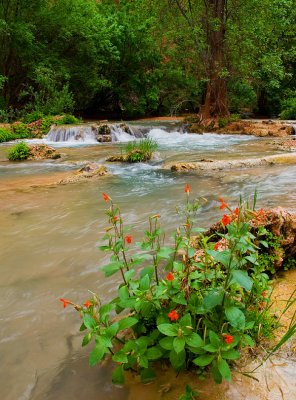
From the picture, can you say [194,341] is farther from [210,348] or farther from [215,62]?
[215,62]

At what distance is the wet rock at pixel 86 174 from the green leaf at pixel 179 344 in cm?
605

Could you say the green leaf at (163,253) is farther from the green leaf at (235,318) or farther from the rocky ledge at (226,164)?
the rocky ledge at (226,164)

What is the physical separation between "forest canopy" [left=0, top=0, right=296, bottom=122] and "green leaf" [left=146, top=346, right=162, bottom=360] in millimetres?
17985

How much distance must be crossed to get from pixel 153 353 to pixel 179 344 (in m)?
0.20

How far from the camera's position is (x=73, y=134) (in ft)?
52.3

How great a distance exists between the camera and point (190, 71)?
2462cm

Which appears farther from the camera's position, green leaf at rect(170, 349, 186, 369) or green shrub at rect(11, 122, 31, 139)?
green shrub at rect(11, 122, 31, 139)

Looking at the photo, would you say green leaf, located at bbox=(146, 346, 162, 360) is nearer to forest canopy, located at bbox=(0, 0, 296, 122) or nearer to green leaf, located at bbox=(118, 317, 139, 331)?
green leaf, located at bbox=(118, 317, 139, 331)

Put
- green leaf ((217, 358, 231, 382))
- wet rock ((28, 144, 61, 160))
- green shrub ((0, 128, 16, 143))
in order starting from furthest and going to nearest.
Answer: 1. green shrub ((0, 128, 16, 143))
2. wet rock ((28, 144, 61, 160))
3. green leaf ((217, 358, 231, 382))

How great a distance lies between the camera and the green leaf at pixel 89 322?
1.58 m

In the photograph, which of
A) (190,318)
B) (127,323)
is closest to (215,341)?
(190,318)

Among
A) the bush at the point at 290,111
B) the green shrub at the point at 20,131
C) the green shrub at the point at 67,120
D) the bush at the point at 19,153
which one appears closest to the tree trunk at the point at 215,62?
the bush at the point at 290,111

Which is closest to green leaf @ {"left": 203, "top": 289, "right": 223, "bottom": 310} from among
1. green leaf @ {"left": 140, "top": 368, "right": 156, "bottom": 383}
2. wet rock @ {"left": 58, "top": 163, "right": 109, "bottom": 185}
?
green leaf @ {"left": 140, "top": 368, "right": 156, "bottom": 383}

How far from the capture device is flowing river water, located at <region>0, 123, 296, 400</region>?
1.84 metres
